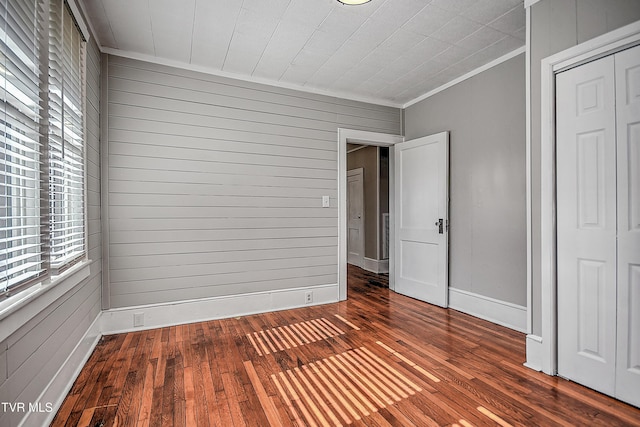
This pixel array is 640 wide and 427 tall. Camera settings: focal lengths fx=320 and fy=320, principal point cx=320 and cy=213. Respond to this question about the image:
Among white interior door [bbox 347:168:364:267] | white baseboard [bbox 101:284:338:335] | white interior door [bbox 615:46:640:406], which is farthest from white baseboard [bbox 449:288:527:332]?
white interior door [bbox 347:168:364:267]

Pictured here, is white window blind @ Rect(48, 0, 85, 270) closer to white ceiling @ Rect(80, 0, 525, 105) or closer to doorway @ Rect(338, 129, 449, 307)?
white ceiling @ Rect(80, 0, 525, 105)

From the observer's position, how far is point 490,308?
10.6ft

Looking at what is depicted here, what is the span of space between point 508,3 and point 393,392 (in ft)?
9.19

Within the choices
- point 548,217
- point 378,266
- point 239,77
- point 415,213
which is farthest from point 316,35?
point 378,266

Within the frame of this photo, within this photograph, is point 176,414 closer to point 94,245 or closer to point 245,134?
point 94,245

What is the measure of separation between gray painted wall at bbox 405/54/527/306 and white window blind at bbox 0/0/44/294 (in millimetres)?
3528

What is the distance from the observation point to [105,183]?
290 centimetres

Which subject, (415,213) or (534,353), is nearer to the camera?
(534,353)

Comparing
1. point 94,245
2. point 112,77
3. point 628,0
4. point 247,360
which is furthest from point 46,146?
point 628,0

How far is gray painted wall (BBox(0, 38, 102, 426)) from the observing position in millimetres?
1345

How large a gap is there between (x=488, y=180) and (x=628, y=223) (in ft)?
4.87

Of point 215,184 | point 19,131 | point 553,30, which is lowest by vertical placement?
point 215,184

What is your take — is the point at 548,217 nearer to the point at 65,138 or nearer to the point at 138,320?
the point at 65,138

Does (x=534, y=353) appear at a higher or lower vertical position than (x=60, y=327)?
lower
